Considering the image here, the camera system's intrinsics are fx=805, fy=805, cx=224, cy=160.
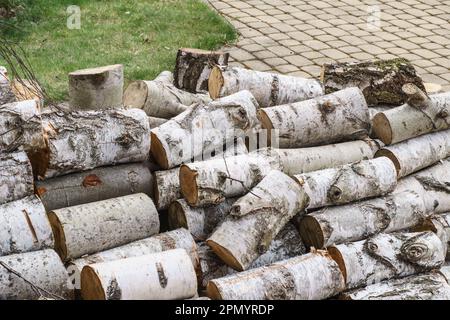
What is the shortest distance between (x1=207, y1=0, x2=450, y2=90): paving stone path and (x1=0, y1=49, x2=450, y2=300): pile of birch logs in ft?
8.52

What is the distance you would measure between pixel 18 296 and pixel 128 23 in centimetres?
569

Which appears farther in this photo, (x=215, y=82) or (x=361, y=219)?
(x=215, y=82)

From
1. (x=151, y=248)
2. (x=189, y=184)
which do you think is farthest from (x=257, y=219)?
(x=151, y=248)

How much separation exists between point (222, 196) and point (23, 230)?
1.24m

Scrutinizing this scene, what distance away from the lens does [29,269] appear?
4312mm

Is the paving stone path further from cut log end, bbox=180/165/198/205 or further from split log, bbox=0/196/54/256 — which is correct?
split log, bbox=0/196/54/256

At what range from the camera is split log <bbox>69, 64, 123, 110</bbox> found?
5.80 meters

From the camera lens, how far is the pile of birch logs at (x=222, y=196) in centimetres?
444

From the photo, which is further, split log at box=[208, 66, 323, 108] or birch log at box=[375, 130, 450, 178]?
split log at box=[208, 66, 323, 108]

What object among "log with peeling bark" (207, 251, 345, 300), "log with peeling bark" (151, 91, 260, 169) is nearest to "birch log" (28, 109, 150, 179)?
"log with peeling bark" (151, 91, 260, 169)

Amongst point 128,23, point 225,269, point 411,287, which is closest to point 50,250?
point 225,269

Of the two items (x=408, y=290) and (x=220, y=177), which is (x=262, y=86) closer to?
(x=220, y=177)

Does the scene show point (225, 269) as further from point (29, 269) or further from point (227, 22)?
point (227, 22)

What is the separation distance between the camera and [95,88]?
19.1ft
